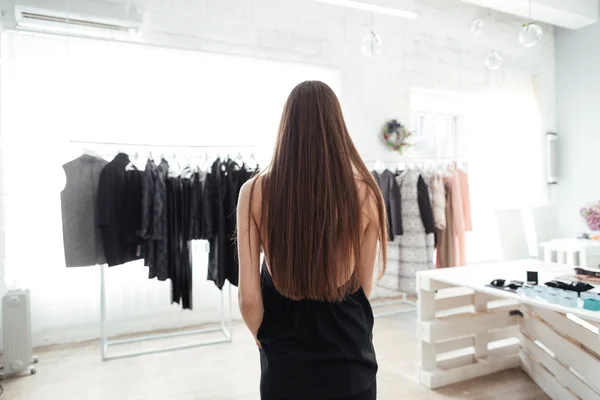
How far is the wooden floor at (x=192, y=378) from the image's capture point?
8.80 ft

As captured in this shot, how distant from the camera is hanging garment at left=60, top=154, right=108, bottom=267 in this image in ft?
10.5

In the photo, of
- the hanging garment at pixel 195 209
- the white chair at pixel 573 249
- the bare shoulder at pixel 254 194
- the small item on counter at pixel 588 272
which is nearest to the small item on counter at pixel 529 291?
the small item on counter at pixel 588 272

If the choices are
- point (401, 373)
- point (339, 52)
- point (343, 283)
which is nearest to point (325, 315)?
point (343, 283)

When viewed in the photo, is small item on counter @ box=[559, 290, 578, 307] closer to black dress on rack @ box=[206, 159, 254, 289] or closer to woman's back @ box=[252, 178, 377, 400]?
woman's back @ box=[252, 178, 377, 400]

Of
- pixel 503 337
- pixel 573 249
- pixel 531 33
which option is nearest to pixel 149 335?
pixel 503 337

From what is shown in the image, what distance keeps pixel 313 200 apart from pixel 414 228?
3.35 meters

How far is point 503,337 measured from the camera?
306 centimetres

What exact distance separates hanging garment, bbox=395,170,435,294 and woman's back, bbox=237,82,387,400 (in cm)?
315

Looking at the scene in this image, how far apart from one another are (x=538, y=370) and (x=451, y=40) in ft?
13.8

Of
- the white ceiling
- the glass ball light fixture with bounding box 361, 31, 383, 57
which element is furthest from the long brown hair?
the white ceiling

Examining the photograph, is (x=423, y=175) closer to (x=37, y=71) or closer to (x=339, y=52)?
(x=339, y=52)

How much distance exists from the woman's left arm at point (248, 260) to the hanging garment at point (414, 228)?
3.25 metres

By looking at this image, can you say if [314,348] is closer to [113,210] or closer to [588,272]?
[588,272]

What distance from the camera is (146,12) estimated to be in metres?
3.84
